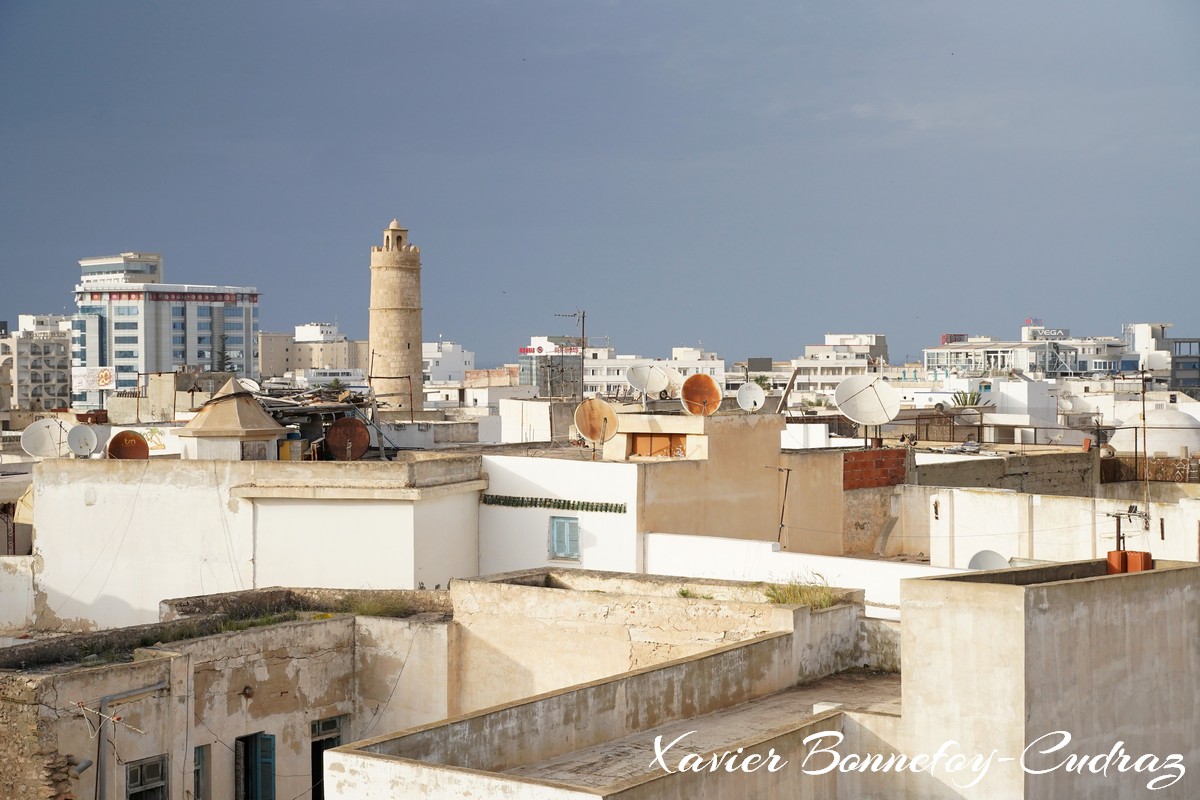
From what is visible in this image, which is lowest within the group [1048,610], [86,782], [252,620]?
[86,782]

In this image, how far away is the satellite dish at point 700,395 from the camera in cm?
2112

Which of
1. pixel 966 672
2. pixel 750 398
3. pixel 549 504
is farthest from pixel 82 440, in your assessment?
pixel 966 672

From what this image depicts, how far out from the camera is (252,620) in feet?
44.6

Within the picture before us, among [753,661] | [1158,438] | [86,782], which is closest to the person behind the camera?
[753,661]

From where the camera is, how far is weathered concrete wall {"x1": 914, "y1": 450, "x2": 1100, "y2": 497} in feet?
73.9

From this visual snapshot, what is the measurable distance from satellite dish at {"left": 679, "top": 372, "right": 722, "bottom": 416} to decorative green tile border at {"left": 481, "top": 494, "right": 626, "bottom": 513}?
288 centimetres

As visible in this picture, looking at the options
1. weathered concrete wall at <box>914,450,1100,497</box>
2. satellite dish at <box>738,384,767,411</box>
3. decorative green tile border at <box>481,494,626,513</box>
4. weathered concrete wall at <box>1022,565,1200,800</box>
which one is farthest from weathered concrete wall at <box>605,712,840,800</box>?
satellite dish at <box>738,384,767,411</box>

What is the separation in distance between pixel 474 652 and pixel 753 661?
3558 millimetres

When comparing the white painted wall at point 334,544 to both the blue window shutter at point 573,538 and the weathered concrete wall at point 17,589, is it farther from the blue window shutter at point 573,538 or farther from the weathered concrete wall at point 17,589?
the weathered concrete wall at point 17,589

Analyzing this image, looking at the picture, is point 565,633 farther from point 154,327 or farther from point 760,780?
point 154,327

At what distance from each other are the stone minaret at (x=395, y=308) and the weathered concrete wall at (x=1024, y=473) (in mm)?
28815

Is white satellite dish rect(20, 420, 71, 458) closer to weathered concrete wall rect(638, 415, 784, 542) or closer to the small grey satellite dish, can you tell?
the small grey satellite dish

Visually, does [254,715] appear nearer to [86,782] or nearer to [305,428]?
[86,782]

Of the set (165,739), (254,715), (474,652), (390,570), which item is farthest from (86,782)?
(390,570)
